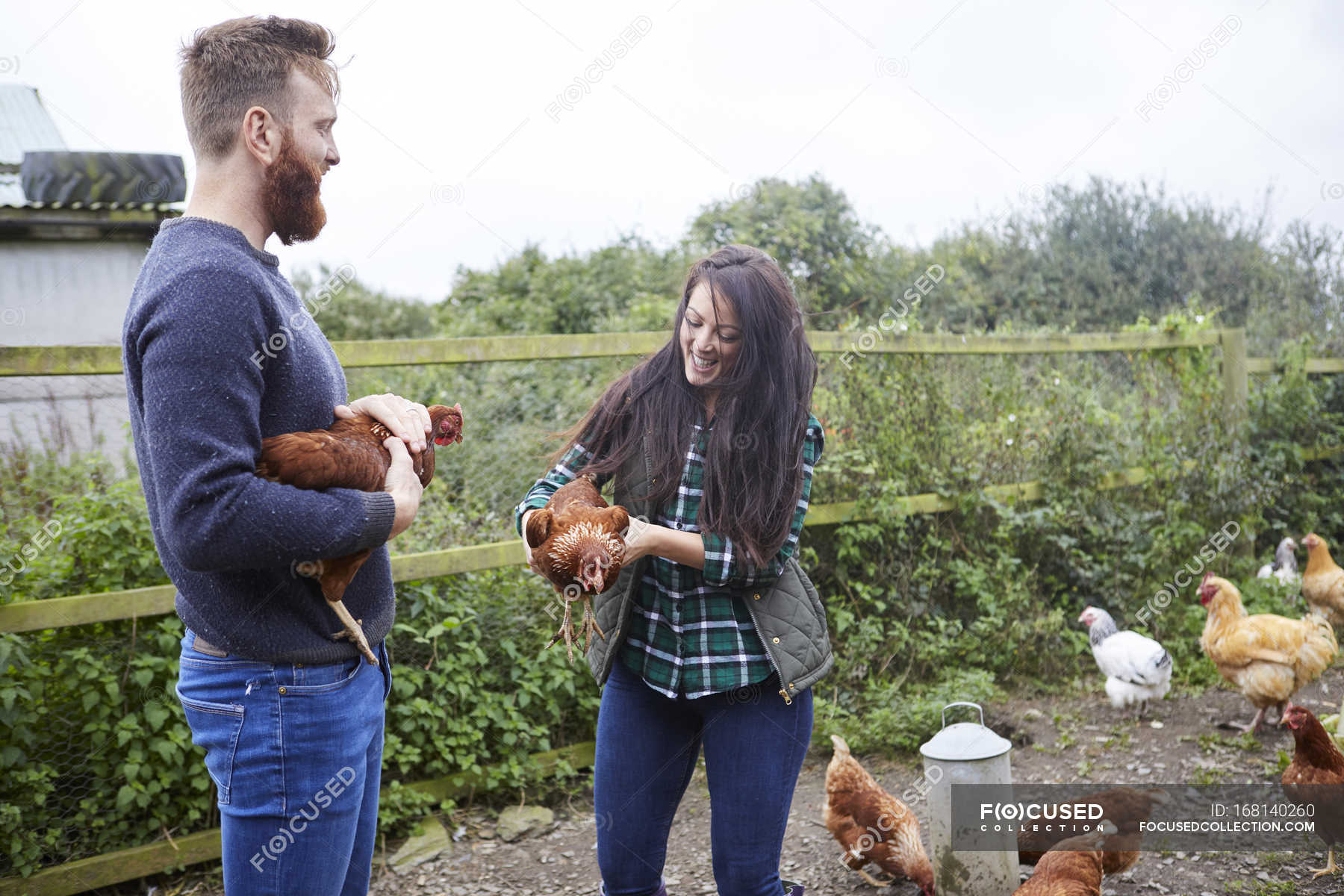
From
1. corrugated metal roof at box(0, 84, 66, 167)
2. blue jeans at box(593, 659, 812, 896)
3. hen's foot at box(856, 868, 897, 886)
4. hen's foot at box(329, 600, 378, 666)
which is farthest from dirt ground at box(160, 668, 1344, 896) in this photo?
corrugated metal roof at box(0, 84, 66, 167)

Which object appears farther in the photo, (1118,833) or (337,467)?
(1118,833)

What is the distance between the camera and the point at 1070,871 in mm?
2598

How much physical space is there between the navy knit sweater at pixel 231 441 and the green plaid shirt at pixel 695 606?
0.74m

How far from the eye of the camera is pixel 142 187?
673 cm

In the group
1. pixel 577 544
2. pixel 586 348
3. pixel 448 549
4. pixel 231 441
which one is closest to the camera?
pixel 231 441

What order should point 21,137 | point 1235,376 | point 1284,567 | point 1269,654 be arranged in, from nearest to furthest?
point 1269,654, point 1284,567, point 1235,376, point 21,137

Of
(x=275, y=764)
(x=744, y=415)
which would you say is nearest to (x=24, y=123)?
(x=744, y=415)

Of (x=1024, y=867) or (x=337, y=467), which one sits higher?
(x=337, y=467)

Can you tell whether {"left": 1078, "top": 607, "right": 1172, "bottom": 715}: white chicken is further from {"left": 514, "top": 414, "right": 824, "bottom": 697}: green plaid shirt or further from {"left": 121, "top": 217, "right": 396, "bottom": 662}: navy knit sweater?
{"left": 121, "top": 217, "right": 396, "bottom": 662}: navy knit sweater

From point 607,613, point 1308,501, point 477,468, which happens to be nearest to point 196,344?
point 607,613

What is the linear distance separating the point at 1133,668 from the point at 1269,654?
576 millimetres

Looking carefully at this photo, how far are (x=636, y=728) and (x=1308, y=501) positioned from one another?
249 inches

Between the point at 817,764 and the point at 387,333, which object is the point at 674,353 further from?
the point at 387,333

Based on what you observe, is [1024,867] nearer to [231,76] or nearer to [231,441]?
[231,441]
